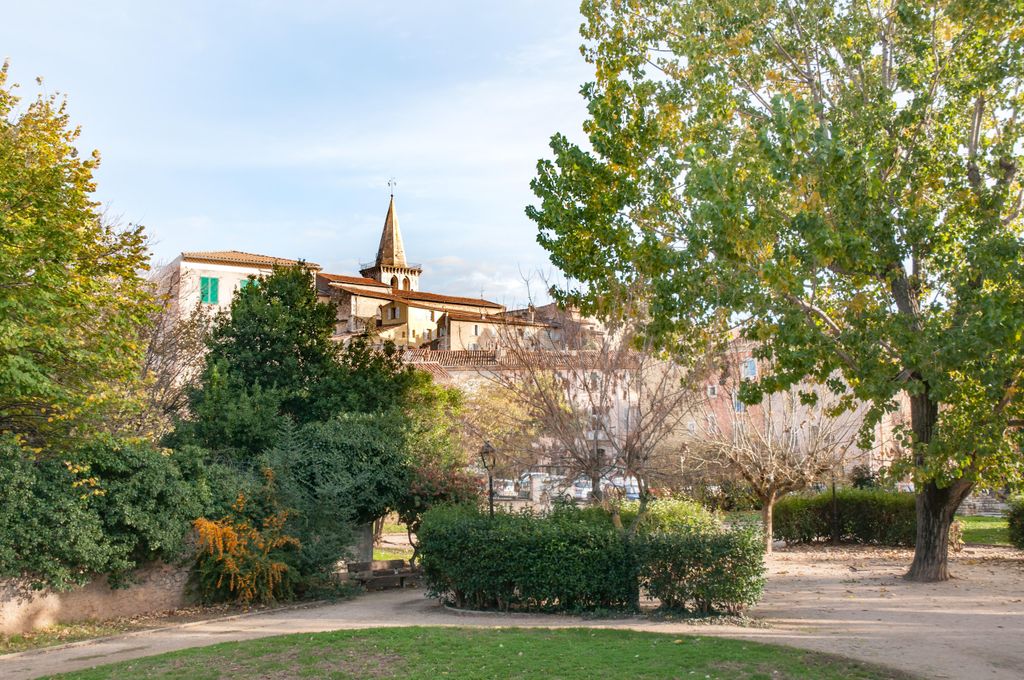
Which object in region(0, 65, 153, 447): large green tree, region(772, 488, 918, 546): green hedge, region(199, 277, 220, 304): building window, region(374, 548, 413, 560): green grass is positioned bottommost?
region(374, 548, 413, 560): green grass

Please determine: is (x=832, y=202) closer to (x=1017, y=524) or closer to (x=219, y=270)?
(x=1017, y=524)

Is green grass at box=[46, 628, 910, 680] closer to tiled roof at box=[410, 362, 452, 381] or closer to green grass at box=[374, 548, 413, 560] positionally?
green grass at box=[374, 548, 413, 560]

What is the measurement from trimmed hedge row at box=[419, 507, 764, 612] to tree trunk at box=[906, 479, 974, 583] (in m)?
6.14

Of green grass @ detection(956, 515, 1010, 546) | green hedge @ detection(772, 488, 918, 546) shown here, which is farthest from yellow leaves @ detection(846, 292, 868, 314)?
green grass @ detection(956, 515, 1010, 546)

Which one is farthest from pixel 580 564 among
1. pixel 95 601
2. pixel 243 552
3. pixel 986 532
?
pixel 986 532

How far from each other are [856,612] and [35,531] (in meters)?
14.5

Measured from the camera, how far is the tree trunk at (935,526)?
1881 centimetres

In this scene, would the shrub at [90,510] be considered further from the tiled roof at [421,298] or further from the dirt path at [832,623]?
the tiled roof at [421,298]

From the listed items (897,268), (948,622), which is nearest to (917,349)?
(897,268)

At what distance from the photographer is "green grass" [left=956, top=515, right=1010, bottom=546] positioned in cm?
2843

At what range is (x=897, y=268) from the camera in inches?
587

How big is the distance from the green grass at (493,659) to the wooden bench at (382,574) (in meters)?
7.16

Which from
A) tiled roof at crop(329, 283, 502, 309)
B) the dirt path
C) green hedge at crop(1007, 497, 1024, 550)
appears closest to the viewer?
the dirt path

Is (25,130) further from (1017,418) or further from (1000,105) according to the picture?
(1017,418)
